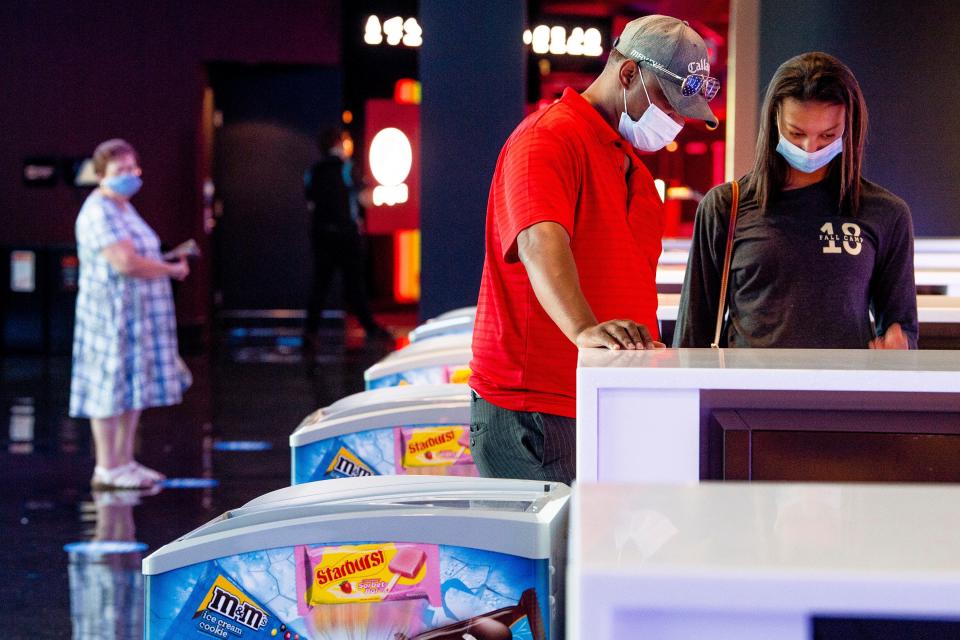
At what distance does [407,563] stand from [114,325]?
405 centimetres

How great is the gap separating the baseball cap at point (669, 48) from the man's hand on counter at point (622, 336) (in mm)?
666

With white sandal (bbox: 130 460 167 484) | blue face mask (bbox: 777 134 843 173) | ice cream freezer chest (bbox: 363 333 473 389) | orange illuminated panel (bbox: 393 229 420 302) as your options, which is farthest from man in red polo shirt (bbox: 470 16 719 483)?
orange illuminated panel (bbox: 393 229 420 302)

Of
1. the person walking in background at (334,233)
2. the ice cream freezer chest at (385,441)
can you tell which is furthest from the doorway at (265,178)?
the ice cream freezer chest at (385,441)

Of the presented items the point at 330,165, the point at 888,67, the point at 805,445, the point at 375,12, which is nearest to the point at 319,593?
the point at 805,445

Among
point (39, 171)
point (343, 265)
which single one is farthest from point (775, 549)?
point (39, 171)

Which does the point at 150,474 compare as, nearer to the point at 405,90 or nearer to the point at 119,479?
the point at 119,479

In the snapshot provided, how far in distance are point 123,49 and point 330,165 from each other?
2520 mm

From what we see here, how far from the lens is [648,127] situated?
2.10 meters

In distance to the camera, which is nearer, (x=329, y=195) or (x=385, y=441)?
(x=385, y=441)

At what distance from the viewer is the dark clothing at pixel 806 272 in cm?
219

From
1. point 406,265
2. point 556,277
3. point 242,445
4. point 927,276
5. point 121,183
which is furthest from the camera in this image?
point 406,265

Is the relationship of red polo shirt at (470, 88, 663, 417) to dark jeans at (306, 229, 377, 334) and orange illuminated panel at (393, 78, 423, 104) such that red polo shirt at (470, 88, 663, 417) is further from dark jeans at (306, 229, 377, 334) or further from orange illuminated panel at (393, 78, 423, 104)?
orange illuminated panel at (393, 78, 423, 104)

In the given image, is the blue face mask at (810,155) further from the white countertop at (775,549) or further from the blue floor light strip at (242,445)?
the blue floor light strip at (242,445)

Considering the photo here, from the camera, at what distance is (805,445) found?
116cm
